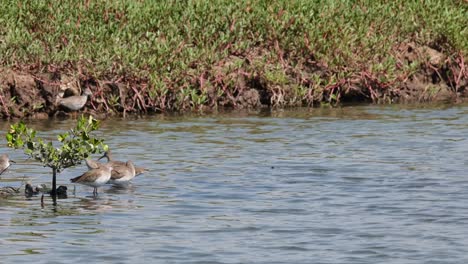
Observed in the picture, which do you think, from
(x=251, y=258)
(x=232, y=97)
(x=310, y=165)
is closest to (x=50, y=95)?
(x=232, y=97)

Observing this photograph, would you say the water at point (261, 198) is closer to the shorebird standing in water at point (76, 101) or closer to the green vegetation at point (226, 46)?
the shorebird standing in water at point (76, 101)

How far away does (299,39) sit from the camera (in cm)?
2752

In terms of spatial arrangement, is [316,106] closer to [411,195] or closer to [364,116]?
[364,116]

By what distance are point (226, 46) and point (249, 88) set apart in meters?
1.05

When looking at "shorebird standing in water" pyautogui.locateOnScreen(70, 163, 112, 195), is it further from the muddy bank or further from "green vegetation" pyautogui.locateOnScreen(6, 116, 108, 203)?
the muddy bank

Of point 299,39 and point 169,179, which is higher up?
point 299,39

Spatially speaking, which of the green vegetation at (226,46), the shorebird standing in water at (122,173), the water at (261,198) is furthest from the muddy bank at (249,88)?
the shorebird standing in water at (122,173)

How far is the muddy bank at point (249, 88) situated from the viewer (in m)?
25.1

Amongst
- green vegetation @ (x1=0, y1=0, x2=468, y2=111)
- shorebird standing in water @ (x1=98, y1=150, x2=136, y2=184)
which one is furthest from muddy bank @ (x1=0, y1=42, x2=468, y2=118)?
shorebird standing in water @ (x1=98, y1=150, x2=136, y2=184)

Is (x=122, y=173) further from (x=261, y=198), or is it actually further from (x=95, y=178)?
(x=261, y=198)

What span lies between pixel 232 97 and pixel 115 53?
2.80 m

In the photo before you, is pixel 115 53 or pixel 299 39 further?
pixel 299 39

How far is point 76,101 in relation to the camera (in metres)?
24.9

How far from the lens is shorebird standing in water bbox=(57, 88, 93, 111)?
24.9 metres
